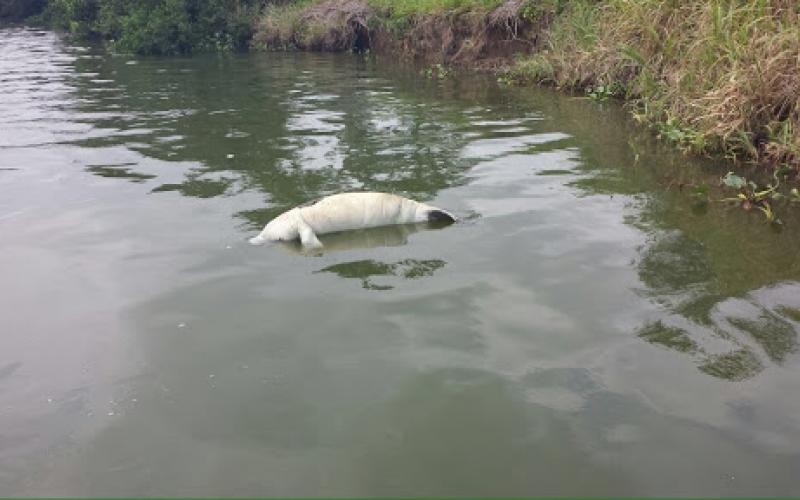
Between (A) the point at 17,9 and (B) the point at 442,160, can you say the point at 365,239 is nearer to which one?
(B) the point at 442,160

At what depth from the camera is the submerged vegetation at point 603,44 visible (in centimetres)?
664

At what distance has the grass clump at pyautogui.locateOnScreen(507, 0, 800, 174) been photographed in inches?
255

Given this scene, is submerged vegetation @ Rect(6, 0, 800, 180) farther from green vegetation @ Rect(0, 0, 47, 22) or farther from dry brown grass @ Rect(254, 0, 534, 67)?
green vegetation @ Rect(0, 0, 47, 22)

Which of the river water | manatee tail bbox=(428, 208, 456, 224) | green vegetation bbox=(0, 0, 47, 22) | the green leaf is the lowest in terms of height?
the river water

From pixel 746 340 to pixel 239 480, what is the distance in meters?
2.55

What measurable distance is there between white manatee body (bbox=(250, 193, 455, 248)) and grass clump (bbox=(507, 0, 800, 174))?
319cm

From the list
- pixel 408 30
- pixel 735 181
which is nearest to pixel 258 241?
pixel 735 181

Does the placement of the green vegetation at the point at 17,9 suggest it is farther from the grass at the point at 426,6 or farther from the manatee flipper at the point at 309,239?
the manatee flipper at the point at 309,239

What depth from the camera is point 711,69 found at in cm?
725

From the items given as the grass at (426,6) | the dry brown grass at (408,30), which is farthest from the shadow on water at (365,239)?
the grass at (426,6)

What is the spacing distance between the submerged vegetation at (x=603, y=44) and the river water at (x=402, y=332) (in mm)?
611

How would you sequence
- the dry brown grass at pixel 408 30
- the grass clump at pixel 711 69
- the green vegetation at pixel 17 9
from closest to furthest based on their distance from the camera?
1. the grass clump at pixel 711 69
2. the dry brown grass at pixel 408 30
3. the green vegetation at pixel 17 9

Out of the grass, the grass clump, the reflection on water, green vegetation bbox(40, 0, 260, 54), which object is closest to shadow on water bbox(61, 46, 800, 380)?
the reflection on water

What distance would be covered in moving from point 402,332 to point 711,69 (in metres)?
5.17
